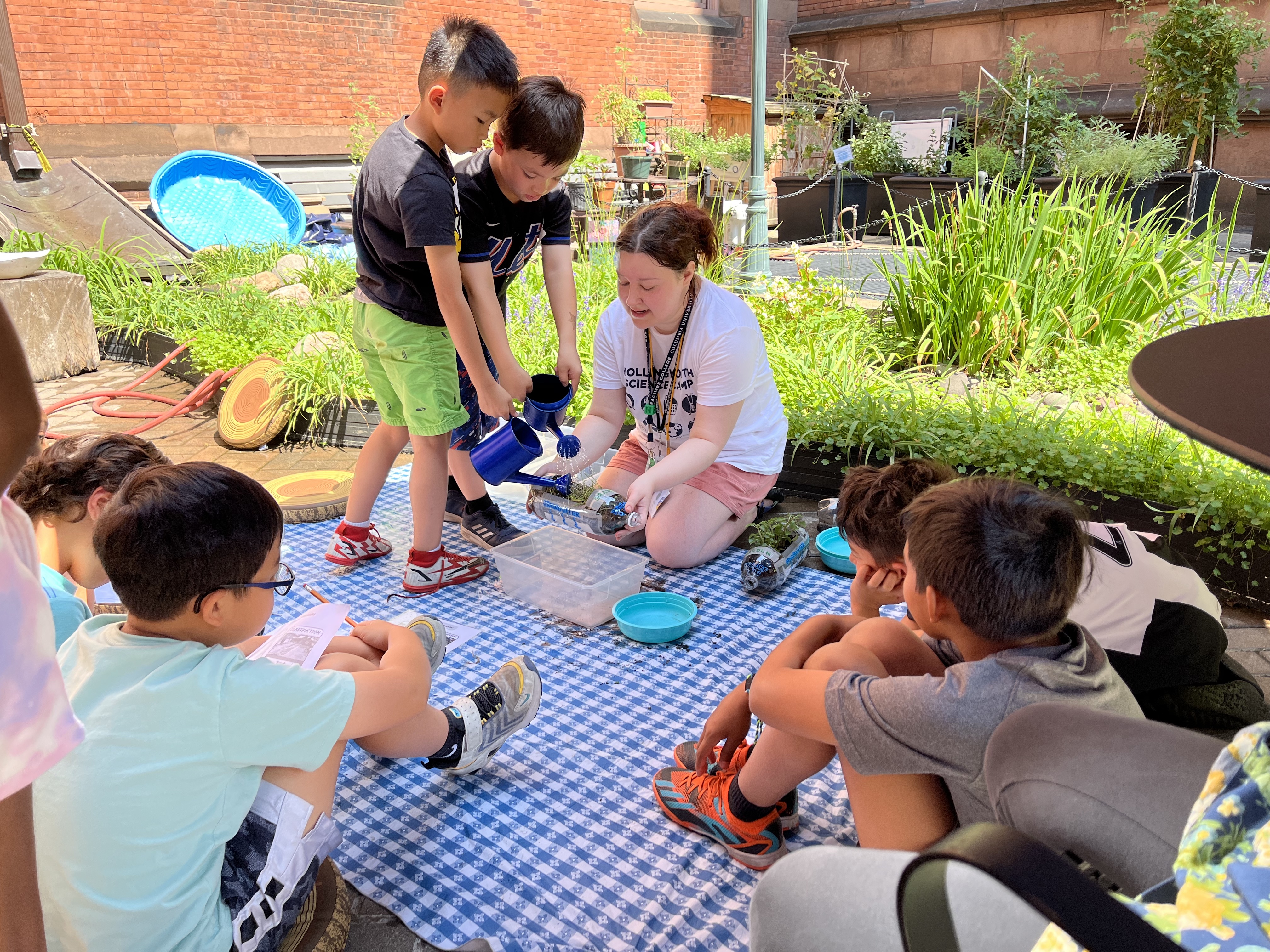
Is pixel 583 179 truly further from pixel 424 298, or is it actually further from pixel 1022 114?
pixel 1022 114

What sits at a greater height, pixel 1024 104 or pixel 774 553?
pixel 1024 104

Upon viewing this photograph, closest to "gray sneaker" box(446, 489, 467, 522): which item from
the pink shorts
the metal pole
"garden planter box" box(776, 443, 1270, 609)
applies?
the pink shorts

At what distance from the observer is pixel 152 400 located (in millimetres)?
4758

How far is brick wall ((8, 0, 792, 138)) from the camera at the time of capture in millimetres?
8805

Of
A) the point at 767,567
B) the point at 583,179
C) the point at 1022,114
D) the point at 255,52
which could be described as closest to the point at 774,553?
the point at 767,567

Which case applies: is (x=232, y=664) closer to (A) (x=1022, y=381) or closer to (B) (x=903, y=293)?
(A) (x=1022, y=381)

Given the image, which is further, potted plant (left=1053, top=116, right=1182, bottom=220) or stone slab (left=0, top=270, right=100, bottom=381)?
potted plant (left=1053, top=116, right=1182, bottom=220)

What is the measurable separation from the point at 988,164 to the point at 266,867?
30.6ft

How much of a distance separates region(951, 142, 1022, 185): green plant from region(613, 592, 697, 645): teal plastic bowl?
7.35 meters

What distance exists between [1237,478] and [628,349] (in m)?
1.88

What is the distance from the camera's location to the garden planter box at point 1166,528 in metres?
2.41

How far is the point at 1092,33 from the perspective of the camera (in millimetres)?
11672

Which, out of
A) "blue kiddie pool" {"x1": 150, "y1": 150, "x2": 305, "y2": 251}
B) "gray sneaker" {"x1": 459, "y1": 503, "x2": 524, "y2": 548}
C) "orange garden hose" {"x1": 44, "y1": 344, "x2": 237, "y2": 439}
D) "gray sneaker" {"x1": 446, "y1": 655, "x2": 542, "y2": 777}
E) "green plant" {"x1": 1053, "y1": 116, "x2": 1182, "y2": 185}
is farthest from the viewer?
"blue kiddie pool" {"x1": 150, "y1": 150, "x2": 305, "y2": 251}

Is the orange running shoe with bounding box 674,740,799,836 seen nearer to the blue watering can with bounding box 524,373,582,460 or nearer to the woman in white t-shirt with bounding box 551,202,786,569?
the woman in white t-shirt with bounding box 551,202,786,569
